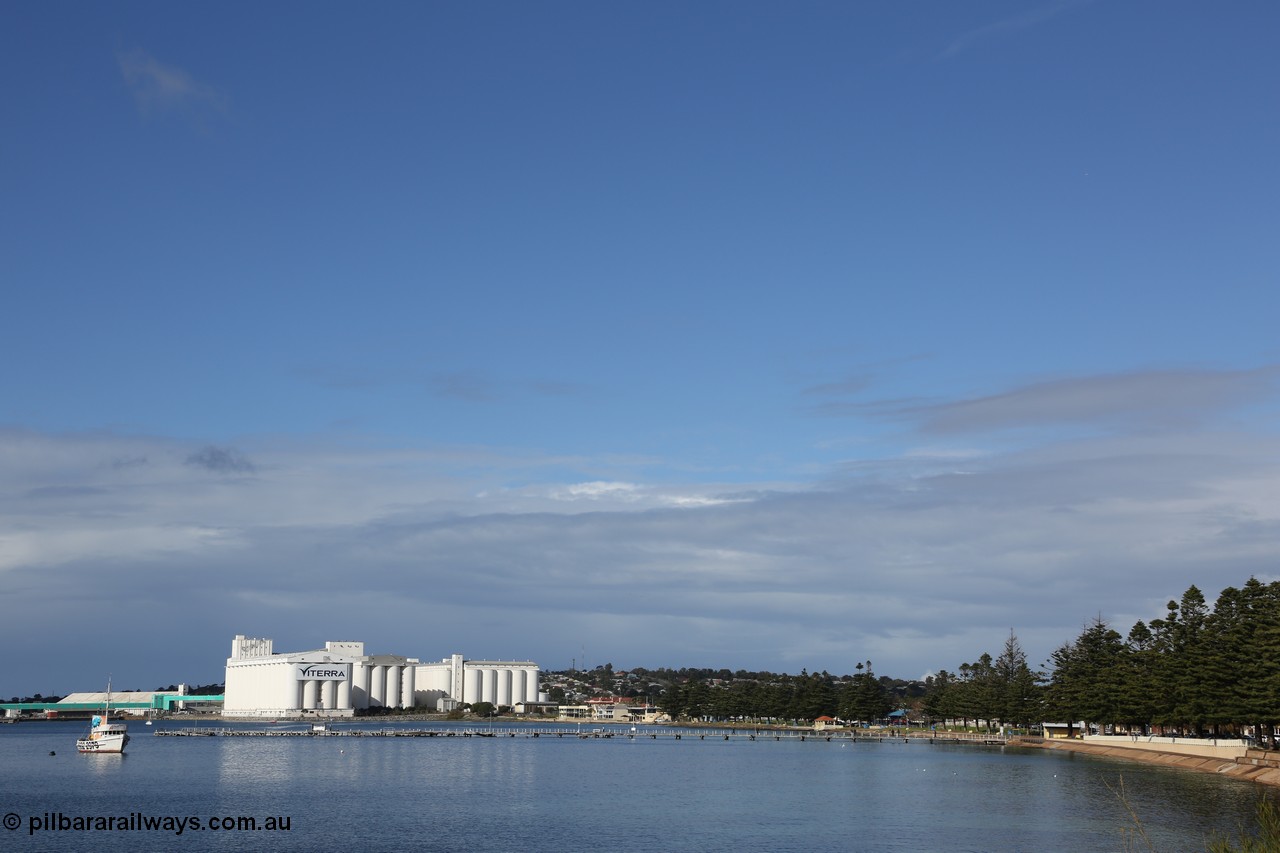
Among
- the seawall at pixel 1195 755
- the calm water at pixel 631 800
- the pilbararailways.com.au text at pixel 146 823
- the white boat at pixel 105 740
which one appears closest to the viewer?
the calm water at pixel 631 800

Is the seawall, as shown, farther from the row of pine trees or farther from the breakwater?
the breakwater

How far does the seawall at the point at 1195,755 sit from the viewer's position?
72.6 metres

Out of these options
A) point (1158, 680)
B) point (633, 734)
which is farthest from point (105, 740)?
point (1158, 680)

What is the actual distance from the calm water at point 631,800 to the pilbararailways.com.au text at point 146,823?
776mm

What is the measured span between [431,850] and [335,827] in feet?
34.4

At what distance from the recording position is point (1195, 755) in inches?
3479

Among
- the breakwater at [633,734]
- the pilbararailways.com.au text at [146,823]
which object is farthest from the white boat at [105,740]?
the pilbararailways.com.au text at [146,823]

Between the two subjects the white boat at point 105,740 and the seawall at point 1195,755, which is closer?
the seawall at point 1195,755

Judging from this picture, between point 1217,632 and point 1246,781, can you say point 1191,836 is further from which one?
point 1217,632

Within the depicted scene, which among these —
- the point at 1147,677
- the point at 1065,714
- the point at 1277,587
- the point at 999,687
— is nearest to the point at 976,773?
the point at 1147,677

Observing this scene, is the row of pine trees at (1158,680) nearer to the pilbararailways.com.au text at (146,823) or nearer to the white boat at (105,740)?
the pilbararailways.com.au text at (146,823)

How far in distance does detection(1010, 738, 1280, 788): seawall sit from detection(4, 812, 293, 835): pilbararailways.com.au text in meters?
A: 52.6

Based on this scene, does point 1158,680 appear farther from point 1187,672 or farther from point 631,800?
point 631,800

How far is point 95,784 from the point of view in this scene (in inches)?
3423
